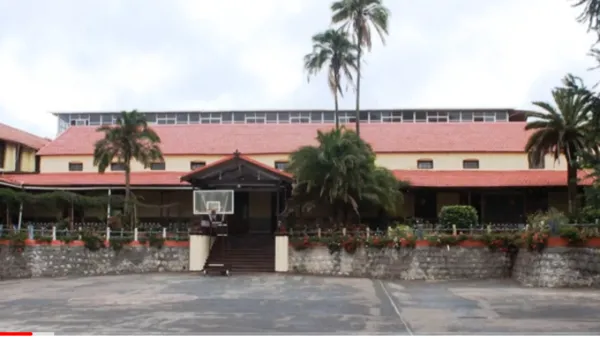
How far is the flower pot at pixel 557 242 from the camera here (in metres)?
21.1

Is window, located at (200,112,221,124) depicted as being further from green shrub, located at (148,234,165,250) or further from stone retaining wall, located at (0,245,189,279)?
stone retaining wall, located at (0,245,189,279)

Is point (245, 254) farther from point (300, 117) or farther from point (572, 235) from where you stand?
point (300, 117)

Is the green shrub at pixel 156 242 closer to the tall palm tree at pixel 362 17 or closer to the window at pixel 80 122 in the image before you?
the tall palm tree at pixel 362 17

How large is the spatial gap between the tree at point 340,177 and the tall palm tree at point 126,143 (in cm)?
676

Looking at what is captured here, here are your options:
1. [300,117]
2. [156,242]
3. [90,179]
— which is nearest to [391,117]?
[300,117]

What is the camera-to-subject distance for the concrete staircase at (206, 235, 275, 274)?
2688 cm

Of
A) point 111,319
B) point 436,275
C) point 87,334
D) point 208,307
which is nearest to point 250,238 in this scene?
point 436,275

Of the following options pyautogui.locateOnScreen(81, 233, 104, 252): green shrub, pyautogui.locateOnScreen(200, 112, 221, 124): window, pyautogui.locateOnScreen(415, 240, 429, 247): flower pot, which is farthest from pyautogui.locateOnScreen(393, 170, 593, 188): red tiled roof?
pyautogui.locateOnScreen(200, 112, 221, 124): window

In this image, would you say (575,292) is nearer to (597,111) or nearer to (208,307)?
(597,111)

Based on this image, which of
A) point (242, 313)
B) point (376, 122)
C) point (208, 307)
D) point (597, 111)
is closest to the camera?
point (597, 111)

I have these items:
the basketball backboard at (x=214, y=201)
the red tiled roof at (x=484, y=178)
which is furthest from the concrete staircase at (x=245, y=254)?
the red tiled roof at (x=484, y=178)

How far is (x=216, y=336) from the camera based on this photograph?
37.9 feet

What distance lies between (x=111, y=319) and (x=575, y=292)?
13.5 meters

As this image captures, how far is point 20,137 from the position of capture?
3962 cm
